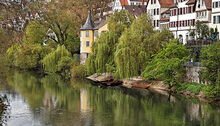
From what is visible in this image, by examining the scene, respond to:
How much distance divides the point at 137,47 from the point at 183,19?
16.3 metres

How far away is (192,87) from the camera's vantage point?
43.0 meters

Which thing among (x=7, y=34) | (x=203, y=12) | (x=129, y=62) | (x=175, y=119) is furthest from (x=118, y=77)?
(x=7, y=34)

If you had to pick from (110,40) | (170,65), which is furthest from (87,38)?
(170,65)

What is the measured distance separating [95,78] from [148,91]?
1200 cm

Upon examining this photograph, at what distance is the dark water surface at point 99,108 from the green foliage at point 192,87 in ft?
6.43

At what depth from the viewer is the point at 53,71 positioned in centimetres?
7062

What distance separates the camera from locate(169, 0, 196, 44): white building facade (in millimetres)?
60688

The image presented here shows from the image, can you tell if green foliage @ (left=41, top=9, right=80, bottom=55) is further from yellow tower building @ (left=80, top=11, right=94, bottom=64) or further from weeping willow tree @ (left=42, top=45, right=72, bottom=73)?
weeping willow tree @ (left=42, top=45, right=72, bottom=73)

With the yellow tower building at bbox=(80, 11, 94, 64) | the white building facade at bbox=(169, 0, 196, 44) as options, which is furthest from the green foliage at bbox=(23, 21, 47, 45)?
the white building facade at bbox=(169, 0, 196, 44)

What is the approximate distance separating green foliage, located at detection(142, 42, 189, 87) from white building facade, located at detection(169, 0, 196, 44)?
519 inches

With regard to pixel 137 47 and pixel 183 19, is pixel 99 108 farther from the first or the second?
pixel 183 19

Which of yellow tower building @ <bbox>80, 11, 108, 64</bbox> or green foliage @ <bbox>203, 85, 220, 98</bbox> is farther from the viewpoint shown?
yellow tower building @ <bbox>80, 11, 108, 64</bbox>

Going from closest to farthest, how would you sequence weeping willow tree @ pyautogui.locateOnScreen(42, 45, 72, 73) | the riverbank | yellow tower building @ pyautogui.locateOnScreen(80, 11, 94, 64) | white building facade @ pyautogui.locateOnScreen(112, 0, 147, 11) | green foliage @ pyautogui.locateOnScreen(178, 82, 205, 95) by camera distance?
the riverbank < green foliage @ pyautogui.locateOnScreen(178, 82, 205, 95) < weeping willow tree @ pyautogui.locateOnScreen(42, 45, 72, 73) < yellow tower building @ pyautogui.locateOnScreen(80, 11, 94, 64) < white building facade @ pyautogui.locateOnScreen(112, 0, 147, 11)

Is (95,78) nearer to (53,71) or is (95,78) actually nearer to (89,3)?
(53,71)
